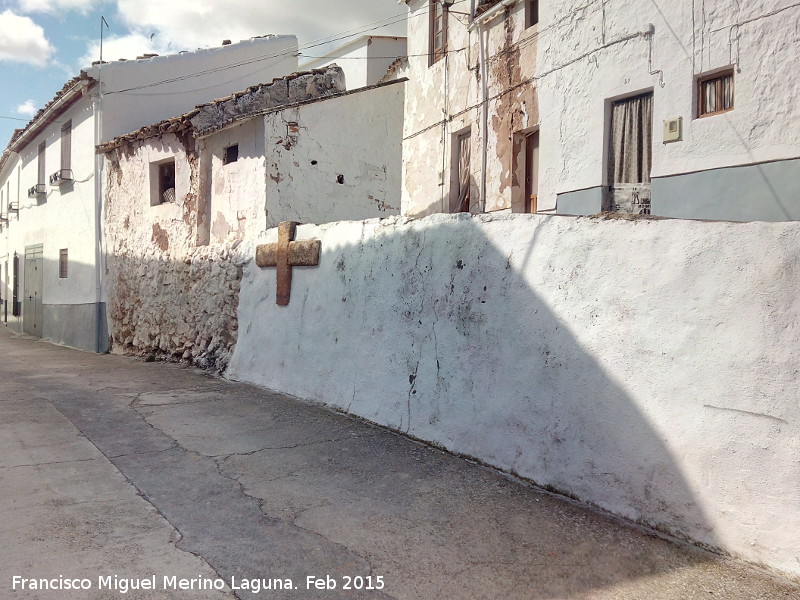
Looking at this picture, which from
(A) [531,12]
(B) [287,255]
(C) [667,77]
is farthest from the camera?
(A) [531,12]

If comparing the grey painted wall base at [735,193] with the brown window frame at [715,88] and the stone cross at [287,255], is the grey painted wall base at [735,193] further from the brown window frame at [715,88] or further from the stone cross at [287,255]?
the stone cross at [287,255]

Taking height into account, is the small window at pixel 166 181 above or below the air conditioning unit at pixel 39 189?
below

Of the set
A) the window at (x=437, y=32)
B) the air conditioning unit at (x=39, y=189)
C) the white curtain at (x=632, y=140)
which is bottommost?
the white curtain at (x=632, y=140)

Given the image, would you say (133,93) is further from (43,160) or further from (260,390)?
(260,390)

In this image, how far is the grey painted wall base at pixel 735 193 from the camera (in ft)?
23.1

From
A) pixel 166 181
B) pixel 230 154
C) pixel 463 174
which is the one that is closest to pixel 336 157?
pixel 230 154

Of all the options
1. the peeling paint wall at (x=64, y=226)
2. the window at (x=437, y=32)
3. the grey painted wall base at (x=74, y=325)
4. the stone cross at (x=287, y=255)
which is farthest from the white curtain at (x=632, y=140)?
the peeling paint wall at (x=64, y=226)

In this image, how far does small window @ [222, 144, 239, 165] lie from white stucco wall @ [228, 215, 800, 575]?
546 centimetres

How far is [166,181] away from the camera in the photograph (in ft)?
44.5

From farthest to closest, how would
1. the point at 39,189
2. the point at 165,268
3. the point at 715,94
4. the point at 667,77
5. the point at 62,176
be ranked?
the point at 39,189, the point at 62,176, the point at 165,268, the point at 667,77, the point at 715,94

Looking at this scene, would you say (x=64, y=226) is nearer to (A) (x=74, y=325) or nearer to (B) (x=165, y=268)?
(A) (x=74, y=325)

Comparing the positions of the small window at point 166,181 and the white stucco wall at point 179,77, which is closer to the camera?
the small window at point 166,181

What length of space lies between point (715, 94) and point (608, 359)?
16.1 ft

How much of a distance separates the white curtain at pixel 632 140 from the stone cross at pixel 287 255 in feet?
13.3
